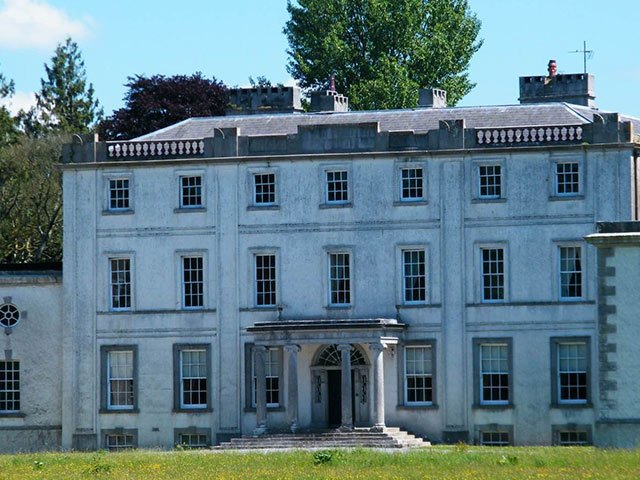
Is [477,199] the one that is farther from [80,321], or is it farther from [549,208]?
[80,321]

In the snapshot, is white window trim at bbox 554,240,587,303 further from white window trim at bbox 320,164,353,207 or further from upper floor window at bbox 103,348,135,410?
upper floor window at bbox 103,348,135,410

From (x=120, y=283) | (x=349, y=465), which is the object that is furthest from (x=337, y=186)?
(x=349, y=465)

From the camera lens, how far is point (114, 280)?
66.7m

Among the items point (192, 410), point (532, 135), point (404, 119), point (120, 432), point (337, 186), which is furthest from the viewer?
point (404, 119)

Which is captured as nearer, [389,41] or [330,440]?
[330,440]

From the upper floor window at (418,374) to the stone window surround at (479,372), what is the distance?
4.53 feet

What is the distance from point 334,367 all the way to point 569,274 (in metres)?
7.92

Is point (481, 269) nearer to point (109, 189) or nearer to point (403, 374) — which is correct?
point (403, 374)

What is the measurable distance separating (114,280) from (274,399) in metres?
6.49

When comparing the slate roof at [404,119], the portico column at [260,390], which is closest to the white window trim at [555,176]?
the slate roof at [404,119]

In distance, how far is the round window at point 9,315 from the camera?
2665 inches

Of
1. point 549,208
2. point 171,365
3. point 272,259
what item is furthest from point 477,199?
point 171,365

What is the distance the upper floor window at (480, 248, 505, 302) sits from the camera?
64312 millimetres

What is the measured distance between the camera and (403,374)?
212 ft
